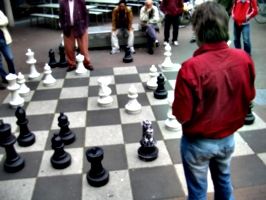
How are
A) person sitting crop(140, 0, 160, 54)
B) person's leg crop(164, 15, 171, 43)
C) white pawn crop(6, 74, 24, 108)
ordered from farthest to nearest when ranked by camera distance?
person's leg crop(164, 15, 171, 43), person sitting crop(140, 0, 160, 54), white pawn crop(6, 74, 24, 108)

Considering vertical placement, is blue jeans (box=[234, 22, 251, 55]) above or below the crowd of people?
below

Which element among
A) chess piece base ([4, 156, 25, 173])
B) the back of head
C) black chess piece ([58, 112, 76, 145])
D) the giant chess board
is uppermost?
the back of head

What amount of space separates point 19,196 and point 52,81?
2610mm

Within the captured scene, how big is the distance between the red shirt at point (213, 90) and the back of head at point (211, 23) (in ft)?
0.15

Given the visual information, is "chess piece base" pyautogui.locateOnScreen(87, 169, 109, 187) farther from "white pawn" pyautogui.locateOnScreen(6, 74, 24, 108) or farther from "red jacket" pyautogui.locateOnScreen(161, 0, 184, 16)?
"red jacket" pyautogui.locateOnScreen(161, 0, 184, 16)

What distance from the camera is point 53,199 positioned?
8.06ft

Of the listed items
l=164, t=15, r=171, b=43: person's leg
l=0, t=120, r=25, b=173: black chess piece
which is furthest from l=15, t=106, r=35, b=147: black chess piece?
l=164, t=15, r=171, b=43: person's leg

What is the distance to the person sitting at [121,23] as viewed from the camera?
247 inches

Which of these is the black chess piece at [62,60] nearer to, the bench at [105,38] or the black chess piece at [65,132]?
the bench at [105,38]

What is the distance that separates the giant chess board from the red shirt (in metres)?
1.02

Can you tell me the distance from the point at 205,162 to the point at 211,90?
0.52 meters

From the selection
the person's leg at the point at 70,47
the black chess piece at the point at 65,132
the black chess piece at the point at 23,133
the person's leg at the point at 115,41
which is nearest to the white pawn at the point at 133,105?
the black chess piece at the point at 65,132

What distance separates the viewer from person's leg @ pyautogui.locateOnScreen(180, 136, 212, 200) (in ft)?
5.79

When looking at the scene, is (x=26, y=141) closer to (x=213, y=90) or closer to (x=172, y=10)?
(x=213, y=90)
